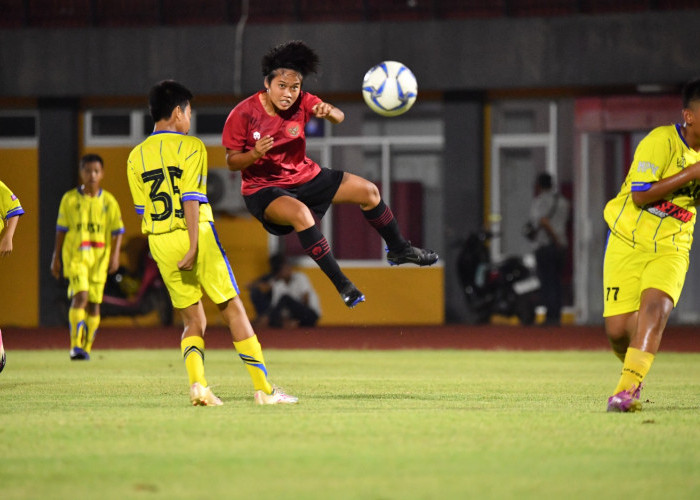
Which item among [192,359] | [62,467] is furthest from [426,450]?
[192,359]

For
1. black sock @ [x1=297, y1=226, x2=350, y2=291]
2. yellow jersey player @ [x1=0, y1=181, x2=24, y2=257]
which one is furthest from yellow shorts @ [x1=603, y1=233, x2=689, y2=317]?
yellow jersey player @ [x1=0, y1=181, x2=24, y2=257]

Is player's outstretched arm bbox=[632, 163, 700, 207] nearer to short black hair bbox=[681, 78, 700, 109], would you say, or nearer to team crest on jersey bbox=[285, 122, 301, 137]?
short black hair bbox=[681, 78, 700, 109]

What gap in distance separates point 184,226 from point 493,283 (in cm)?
1355

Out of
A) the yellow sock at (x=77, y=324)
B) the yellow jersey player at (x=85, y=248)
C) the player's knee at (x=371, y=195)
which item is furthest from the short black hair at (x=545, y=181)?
the player's knee at (x=371, y=195)

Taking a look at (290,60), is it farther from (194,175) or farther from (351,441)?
(351,441)

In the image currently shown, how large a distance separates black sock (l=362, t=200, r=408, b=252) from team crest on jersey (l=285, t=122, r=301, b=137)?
0.95 m

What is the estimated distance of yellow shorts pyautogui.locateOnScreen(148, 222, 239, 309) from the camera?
8016mm

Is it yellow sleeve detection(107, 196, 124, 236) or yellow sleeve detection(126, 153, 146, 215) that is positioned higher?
yellow sleeve detection(126, 153, 146, 215)

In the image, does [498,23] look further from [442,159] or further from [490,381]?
[490,381]

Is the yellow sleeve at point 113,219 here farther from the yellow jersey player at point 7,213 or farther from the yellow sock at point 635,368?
the yellow sock at point 635,368

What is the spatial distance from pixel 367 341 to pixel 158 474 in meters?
13.1

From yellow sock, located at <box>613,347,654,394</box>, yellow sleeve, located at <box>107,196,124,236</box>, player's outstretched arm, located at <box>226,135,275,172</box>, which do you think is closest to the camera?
yellow sock, located at <box>613,347,654,394</box>

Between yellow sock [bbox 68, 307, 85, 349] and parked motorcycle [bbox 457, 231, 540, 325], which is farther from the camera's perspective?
parked motorcycle [bbox 457, 231, 540, 325]

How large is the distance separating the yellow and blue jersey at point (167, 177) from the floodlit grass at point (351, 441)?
1.28 m
